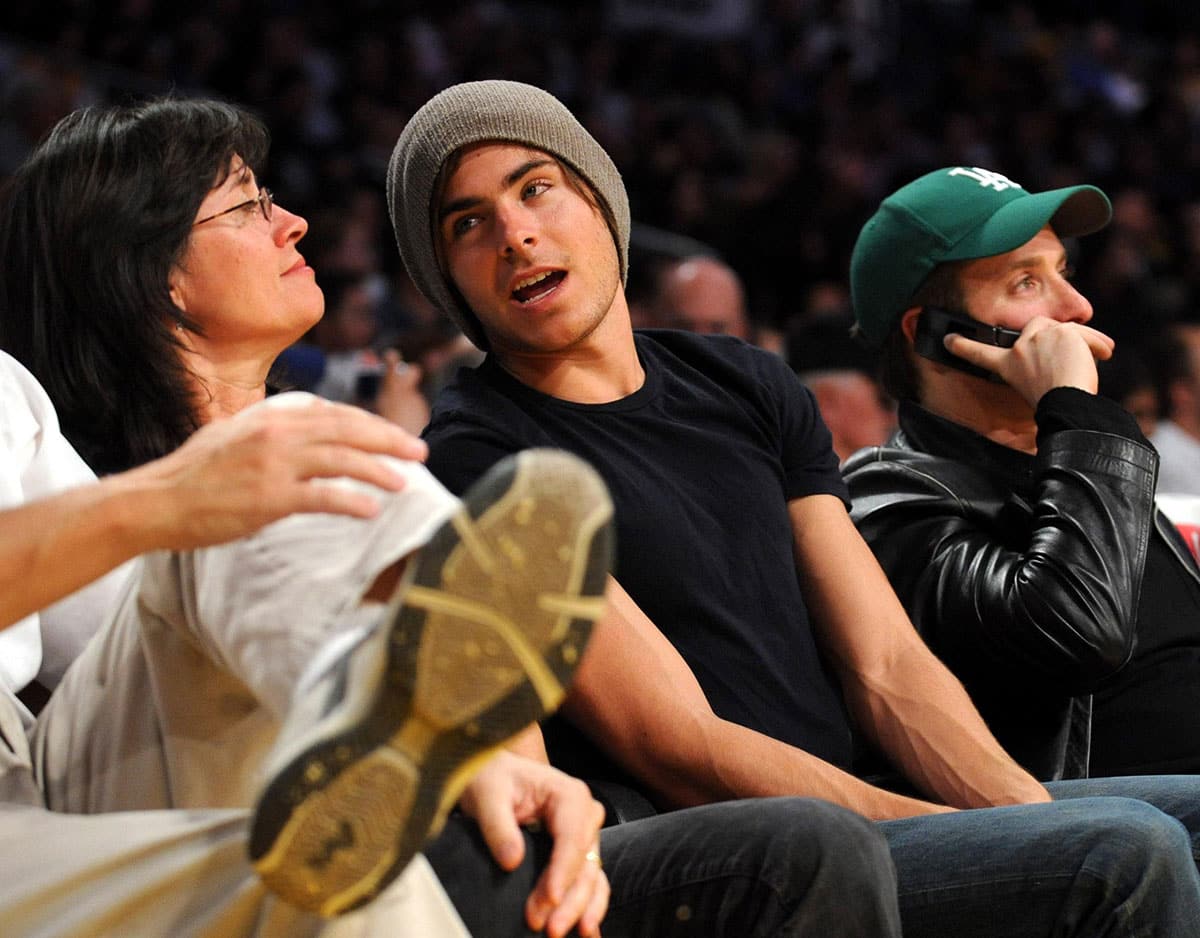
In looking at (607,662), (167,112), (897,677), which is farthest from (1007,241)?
(167,112)

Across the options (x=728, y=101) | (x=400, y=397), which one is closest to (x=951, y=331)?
(x=400, y=397)

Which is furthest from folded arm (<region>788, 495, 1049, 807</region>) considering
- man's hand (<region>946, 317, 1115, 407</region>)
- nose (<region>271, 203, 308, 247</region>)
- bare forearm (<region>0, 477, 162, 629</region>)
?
bare forearm (<region>0, 477, 162, 629</region>)

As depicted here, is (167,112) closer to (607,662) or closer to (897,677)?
(607,662)

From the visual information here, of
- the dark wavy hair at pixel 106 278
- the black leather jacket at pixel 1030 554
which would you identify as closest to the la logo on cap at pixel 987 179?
the black leather jacket at pixel 1030 554

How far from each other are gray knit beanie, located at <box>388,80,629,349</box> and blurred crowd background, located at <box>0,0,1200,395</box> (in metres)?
2.32

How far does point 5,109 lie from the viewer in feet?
19.2

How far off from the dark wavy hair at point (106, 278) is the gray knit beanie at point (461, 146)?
0.26 meters

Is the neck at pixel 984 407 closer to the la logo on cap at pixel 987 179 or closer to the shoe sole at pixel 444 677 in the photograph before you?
the la logo on cap at pixel 987 179

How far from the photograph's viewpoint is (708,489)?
6.63 feet

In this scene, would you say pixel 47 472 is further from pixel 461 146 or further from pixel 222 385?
pixel 461 146

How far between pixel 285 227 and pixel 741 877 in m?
1.14

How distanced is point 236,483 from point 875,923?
668 mm

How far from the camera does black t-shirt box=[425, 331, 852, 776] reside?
1.93m

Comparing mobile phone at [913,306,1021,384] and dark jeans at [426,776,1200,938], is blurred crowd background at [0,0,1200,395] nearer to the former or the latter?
mobile phone at [913,306,1021,384]
